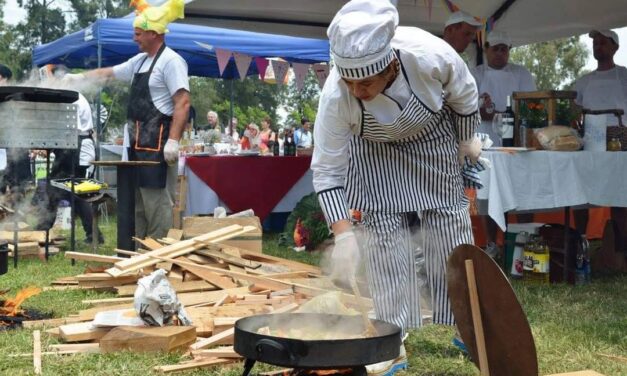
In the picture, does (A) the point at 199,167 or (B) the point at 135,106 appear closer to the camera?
(B) the point at 135,106

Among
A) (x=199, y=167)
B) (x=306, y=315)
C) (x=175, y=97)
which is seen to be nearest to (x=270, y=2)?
(x=199, y=167)

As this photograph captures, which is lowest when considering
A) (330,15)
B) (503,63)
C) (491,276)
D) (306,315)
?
(306,315)

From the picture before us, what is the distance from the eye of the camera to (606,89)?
7.44 metres

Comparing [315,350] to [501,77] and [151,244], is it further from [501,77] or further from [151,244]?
[501,77]

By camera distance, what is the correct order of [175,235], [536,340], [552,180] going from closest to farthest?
1. [536,340]
2. [552,180]
3. [175,235]

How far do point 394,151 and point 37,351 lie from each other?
2126mm

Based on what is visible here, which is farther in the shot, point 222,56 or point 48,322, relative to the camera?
point 222,56

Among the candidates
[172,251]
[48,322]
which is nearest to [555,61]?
[172,251]

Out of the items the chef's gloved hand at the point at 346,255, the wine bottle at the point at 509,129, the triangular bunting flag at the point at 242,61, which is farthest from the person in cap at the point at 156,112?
the triangular bunting flag at the point at 242,61

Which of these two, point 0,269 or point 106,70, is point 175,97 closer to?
point 106,70

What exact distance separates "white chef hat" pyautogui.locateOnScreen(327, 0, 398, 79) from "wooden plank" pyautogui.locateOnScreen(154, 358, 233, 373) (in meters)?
1.68

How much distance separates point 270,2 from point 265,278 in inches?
189

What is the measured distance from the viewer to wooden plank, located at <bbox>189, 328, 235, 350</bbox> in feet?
12.9

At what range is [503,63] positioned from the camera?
764 centimetres
